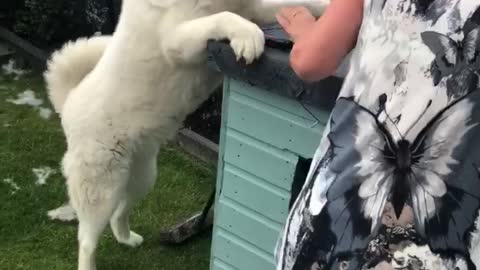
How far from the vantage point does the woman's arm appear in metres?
1.04

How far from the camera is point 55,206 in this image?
3.05 meters

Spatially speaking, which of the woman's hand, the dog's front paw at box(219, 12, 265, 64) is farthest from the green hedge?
the woman's hand

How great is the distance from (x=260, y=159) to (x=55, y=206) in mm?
1494

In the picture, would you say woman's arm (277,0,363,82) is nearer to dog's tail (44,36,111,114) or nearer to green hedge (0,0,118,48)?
dog's tail (44,36,111,114)

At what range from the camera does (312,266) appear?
1075 millimetres

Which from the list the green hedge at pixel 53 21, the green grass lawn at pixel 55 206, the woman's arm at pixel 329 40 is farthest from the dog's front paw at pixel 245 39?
the green hedge at pixel 53 21

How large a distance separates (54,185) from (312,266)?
232 cm

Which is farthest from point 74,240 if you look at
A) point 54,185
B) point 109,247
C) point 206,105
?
point 206,105

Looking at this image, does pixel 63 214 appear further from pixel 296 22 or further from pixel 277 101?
pixel 296 22

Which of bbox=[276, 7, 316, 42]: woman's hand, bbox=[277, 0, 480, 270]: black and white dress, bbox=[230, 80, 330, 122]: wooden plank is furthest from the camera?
bbox=[230, 80, 330, 122]: wooden plank

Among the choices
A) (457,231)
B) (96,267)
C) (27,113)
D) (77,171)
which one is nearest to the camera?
(457,231)

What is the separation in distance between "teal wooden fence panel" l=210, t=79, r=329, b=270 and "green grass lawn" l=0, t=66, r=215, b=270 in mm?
806

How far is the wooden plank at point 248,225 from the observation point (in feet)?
6.17

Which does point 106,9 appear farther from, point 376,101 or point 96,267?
point 376,101
